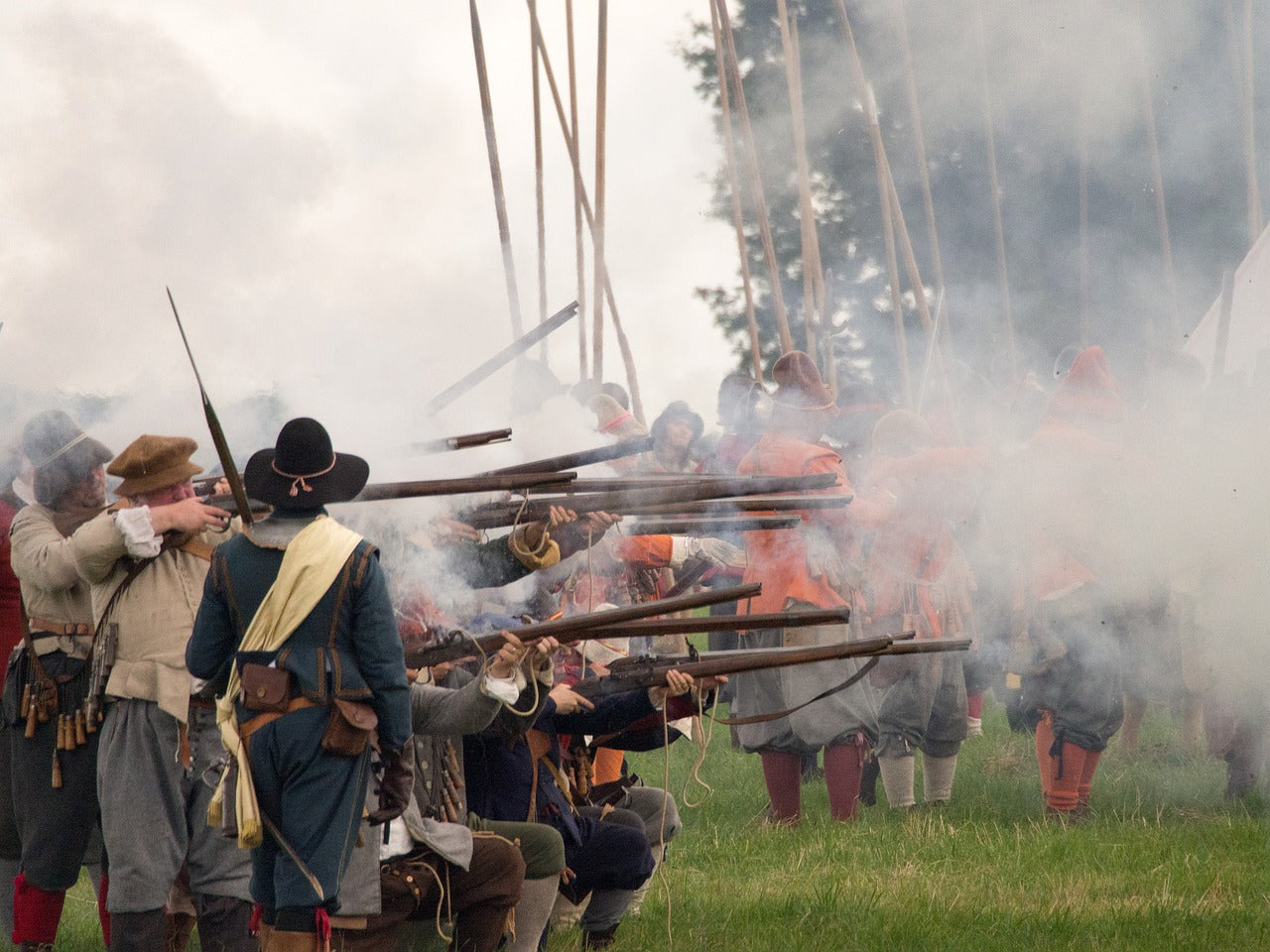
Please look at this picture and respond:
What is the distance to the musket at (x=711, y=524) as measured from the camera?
6.00m

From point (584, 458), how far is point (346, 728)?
1433mm

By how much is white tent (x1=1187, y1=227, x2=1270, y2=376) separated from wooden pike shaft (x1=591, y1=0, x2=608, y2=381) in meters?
3.43

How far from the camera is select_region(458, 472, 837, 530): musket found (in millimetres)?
5555

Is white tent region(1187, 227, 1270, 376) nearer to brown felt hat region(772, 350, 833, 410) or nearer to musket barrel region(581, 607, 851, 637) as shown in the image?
brown felt hat region(772, 350, 833, 410)

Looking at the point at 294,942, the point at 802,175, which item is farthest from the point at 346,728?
the point at 802,175

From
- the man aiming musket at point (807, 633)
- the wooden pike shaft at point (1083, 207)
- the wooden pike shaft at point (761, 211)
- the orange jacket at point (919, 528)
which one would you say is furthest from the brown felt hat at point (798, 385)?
the wooden pike shaft at point (1083, 207)

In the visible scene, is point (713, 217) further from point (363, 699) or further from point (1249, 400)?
point (363, 699)

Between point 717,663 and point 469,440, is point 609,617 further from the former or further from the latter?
point 469,440

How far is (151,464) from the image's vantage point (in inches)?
210

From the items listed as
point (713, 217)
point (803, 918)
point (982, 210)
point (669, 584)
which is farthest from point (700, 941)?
point (982, 210)

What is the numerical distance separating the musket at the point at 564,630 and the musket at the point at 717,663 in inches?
8.5

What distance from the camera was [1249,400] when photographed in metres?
8.03

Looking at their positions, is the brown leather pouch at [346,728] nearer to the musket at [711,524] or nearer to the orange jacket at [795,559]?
the musket at [711,524]

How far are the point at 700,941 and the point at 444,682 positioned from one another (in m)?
1.25
